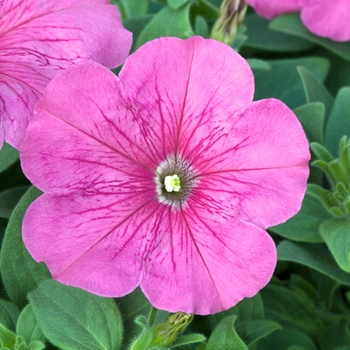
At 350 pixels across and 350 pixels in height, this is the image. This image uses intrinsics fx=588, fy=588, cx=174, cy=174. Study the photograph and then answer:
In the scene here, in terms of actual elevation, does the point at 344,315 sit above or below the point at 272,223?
below

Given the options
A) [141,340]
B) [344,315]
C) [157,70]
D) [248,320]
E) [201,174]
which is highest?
[157,70]

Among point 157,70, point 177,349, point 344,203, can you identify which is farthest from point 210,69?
point 177,349

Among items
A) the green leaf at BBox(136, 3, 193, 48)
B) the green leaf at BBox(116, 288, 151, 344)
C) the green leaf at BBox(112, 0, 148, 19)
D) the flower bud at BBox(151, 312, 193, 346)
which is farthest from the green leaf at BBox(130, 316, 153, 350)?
the green leaf at BBox(112, 0, 148, 19)

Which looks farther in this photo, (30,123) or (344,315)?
(344,315)

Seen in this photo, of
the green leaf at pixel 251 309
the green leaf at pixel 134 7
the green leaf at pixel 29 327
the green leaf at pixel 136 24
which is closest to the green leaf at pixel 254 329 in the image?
the green leaf at pixel 251 309

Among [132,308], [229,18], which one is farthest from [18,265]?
[229,18]

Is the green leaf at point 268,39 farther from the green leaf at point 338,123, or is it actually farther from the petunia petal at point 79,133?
the petunia petal at point 79,133

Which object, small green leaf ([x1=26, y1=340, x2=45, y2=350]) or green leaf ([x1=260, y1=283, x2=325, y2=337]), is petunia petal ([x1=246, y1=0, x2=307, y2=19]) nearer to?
green leaf ([x1=260, y1=283, x2=325, y2=337])

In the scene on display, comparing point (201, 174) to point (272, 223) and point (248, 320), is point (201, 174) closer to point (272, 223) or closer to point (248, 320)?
point (272, 223)
